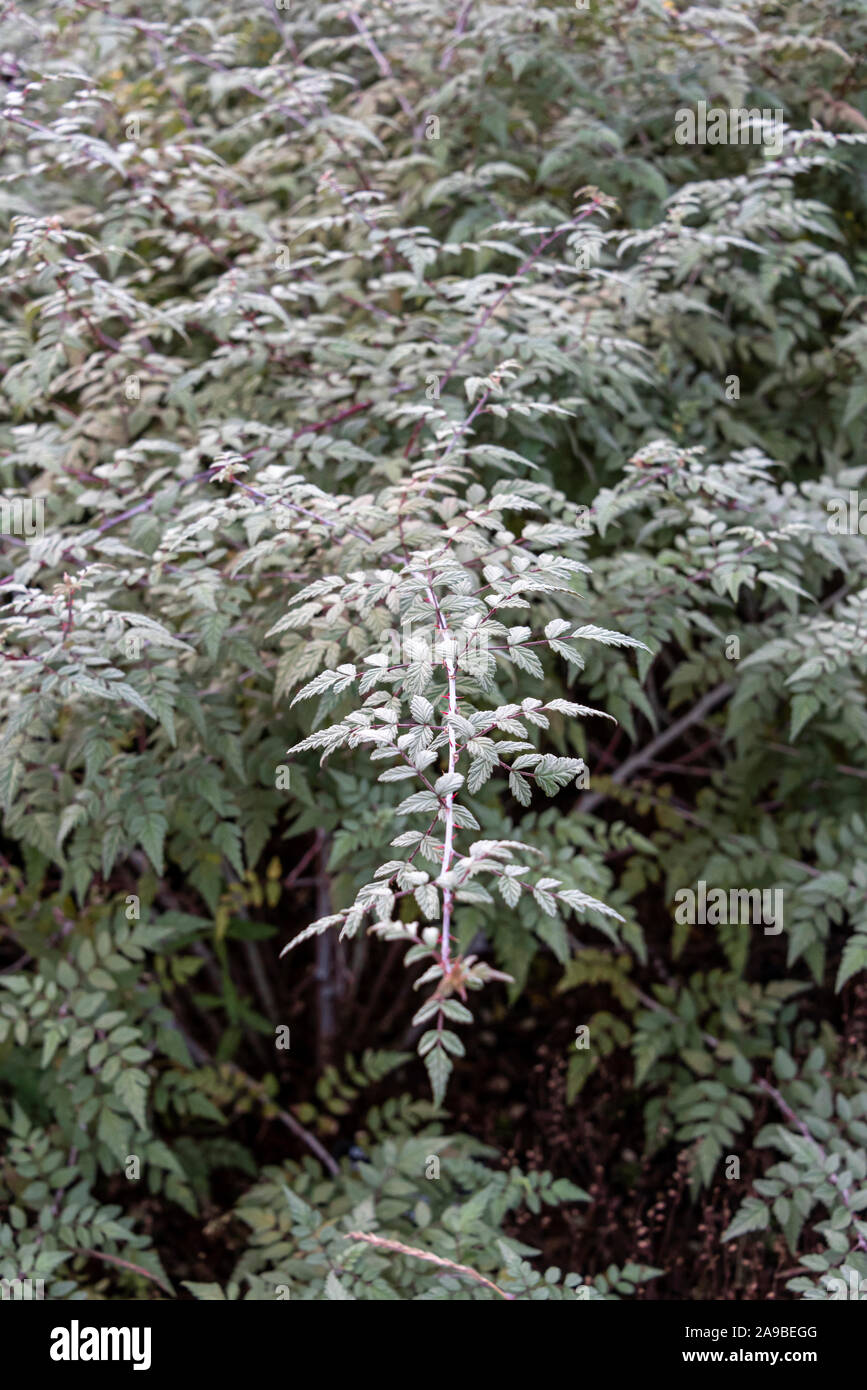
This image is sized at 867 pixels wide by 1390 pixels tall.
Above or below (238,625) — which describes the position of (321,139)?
above

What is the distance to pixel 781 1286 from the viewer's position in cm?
306

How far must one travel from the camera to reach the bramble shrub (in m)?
2.44

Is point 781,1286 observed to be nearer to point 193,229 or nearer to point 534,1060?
point 534,1060

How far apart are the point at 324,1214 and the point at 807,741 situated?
1.90 metres

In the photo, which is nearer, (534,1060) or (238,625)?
(238,625)

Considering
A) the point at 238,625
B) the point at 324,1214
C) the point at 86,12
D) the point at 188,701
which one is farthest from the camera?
the point at 86,12

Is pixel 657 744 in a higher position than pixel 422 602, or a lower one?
lower

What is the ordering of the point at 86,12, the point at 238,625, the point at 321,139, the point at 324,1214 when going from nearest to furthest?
1. the point at 238,625
2. the point at 324,1214
3. the point at 321,139
4. the point at 86,12

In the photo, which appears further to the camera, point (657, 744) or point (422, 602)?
point (657, 744)

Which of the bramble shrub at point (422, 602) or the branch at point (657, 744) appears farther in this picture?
the branch at point (657, 744)

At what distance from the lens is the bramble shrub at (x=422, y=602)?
96.0 inches

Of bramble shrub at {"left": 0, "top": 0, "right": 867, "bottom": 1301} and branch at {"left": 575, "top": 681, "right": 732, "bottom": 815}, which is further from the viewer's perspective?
branch at {"left": 575, "top": 681, "right": 732, "bottom": 815}

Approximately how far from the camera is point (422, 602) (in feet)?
6.06
